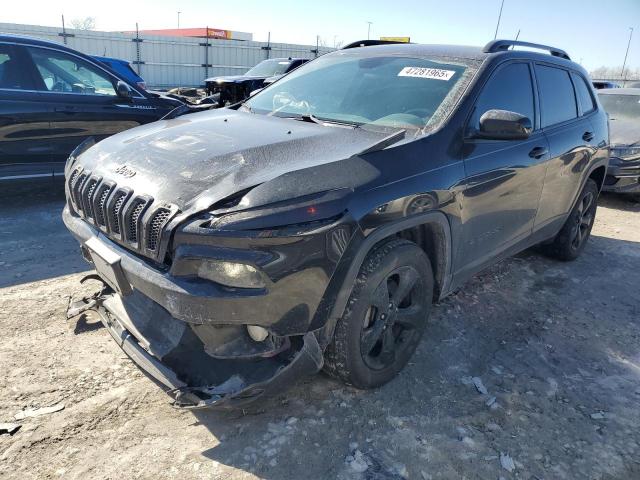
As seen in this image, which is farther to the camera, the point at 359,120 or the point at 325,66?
the point at 325,66

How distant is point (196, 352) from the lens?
245cm

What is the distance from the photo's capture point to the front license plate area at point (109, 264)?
8.11 ft

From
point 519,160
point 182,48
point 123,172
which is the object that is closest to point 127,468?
point 123,172

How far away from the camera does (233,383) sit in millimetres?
2295

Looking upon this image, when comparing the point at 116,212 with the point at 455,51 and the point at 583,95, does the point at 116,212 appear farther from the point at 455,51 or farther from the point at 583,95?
the point at 583,95

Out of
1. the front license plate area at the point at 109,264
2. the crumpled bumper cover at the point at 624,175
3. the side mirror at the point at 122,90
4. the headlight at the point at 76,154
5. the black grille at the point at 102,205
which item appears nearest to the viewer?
the front license plate area at the point at 109,264

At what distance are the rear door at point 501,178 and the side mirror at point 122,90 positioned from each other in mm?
4474

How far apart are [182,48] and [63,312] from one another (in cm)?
2235

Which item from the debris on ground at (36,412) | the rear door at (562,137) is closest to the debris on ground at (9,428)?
the debris on ground at (36,412)

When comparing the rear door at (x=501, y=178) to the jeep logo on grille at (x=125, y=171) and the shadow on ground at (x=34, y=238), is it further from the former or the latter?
the shadow on ground at (x=34, y=238)

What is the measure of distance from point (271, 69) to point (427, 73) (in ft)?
39.2

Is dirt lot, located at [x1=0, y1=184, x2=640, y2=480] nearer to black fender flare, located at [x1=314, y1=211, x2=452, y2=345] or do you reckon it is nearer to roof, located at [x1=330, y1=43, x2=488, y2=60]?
black fender flare, located at [x1=314, y1=211, x2=452, y2=345]

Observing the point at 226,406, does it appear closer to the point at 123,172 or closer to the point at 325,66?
the point at 123,172

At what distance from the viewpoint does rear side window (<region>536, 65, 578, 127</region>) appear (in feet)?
A: 13.3
